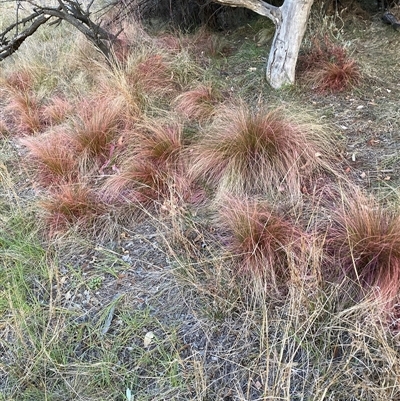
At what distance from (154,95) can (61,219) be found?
5.71 ft

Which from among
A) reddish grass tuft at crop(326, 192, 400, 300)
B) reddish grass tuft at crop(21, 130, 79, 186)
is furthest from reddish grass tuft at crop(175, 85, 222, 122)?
reddish grass tuft at crop(326, 192, 400, 300)

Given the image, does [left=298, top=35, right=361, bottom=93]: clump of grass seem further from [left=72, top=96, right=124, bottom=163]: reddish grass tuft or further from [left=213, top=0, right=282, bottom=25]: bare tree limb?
[left=72, top=96, right=124, bottom=163]: reddish grass tuft

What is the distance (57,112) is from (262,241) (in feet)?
8.54

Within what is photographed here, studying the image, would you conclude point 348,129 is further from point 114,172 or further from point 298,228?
point 114,172

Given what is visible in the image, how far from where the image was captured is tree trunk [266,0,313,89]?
339 cm

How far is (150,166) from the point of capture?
2.68m

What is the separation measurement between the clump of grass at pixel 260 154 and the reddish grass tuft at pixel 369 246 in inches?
20.0

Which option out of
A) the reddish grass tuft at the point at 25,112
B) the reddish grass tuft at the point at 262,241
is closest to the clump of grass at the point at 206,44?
the reddish grass tuft at the point at 25,112

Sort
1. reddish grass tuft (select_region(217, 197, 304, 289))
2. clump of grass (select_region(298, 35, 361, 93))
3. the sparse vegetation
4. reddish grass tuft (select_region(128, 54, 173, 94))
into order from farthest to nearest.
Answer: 1. reddish grass tuft (select_region(128, 54, 173, 94))
2. clump of grass (select_region(298, 35, 361, 93))
3. reddish grass tuft (select_region(217, 197, 304, 289))
4. the sparse vegetation

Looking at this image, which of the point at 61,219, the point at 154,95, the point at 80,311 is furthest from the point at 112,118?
the point at 80,311

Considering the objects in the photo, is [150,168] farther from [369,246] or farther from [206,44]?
[206,44]

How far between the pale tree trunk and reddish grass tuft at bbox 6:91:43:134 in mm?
2055

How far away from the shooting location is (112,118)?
3.30m

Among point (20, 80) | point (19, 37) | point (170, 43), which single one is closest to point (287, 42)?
point (170, 43)
